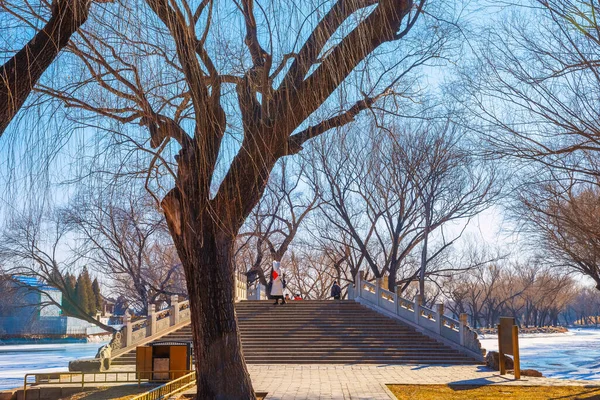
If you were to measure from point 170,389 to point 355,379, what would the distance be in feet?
17.9

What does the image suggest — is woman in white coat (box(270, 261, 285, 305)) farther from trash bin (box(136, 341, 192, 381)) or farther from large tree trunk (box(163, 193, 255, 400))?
large tree trunk (box(163, 193, 255, 400))

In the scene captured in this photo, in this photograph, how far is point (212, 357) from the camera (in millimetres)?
9766

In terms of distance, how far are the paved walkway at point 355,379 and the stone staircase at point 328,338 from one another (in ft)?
6.53

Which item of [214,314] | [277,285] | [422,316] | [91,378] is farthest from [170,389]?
[277,285]

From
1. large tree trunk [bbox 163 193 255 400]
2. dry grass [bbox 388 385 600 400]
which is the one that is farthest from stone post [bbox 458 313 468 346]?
large tree trunk [bbox 163 193 255 400]

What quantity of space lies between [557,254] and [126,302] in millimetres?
33562

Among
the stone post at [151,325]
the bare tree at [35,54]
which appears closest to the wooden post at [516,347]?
the bare tree at [35,54]

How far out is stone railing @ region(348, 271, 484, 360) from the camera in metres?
23.6

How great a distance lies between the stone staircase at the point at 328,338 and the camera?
23062 mm

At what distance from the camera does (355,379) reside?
16641 millimetres

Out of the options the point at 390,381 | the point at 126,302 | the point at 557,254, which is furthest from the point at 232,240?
the point at 126,302

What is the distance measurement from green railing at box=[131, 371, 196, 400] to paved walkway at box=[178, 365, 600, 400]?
1.51 metres

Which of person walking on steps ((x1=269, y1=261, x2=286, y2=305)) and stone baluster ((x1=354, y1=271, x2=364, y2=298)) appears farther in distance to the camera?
stone baluster ((x1=354, y1=271, x2=364, y2=298))

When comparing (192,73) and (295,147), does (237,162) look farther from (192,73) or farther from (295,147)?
(192,73)
